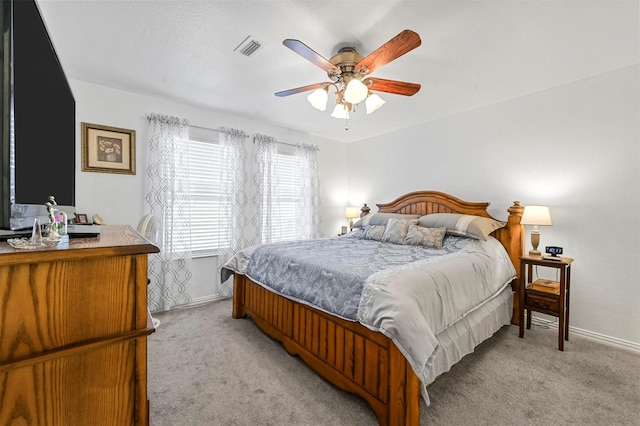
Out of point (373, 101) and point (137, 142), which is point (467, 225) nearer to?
point (373, 101)

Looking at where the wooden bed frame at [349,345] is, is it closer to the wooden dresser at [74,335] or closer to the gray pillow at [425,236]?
the gray pillow at [425,236]

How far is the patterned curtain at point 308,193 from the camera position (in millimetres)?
4523

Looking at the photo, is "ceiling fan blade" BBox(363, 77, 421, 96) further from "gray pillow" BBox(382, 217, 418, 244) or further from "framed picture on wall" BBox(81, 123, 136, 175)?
"framed picture on wall" BBox(81, 123, 136, 175)

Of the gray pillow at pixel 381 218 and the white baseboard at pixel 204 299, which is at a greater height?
the gray pillow at pixel 381 218

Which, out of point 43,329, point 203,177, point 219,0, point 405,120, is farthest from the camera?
point 405,120

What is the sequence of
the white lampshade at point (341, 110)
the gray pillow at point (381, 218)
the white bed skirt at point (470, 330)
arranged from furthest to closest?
the gray pillow at point (381, 218) → the white lampshade at point (341, 110) → the white bed skirt at point (470, 330)

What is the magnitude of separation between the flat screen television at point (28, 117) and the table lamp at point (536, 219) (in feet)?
11.7

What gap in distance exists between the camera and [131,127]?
3.17m

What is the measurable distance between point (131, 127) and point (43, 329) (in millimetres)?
3183

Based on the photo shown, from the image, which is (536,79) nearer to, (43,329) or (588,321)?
(588,321)

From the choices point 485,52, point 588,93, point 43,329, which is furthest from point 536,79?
point 43,329

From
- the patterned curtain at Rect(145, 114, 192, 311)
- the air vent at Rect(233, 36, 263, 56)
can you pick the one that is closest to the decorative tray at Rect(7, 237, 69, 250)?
the air vent at Rect(233, 36, 263, 56)

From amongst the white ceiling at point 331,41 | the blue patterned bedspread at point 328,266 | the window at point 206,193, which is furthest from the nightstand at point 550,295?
the window at point 206,193

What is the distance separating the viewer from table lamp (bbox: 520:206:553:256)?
266 cm
